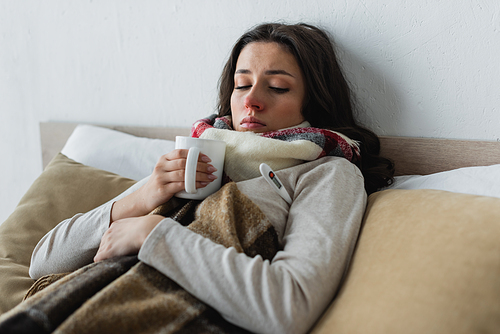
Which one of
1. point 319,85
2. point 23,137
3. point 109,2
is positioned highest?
point 109,2

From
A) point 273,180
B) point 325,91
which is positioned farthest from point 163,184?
point 325,91

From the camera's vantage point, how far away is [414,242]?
25.0 inches

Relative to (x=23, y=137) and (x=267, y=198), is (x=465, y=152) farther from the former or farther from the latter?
(x=23, y=137)

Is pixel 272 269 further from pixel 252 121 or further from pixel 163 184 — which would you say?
pixel 252 121

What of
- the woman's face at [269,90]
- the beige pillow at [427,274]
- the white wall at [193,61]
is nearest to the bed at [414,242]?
the beige pillow at [427,274]

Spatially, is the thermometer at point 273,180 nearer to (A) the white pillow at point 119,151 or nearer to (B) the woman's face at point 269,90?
(B) the woman's face at point 269,90

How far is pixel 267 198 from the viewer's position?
838 millimetres

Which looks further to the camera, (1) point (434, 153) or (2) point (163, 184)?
(1) point (434, 153)

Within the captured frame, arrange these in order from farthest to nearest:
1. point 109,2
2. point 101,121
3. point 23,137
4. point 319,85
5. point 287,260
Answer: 1. point 23,137
2. point 101,121
3. point 109,2
4. point 319,85
5. point 287,260

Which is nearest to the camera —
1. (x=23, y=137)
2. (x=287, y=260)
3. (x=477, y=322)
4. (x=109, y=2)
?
(x=477, y=322)

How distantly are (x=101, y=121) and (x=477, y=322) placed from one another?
1.63m

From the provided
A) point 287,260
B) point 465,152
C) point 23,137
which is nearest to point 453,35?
point 465,152

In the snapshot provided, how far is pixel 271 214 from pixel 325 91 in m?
0.40

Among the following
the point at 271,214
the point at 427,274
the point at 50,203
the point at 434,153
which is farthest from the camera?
the point at 50,203
